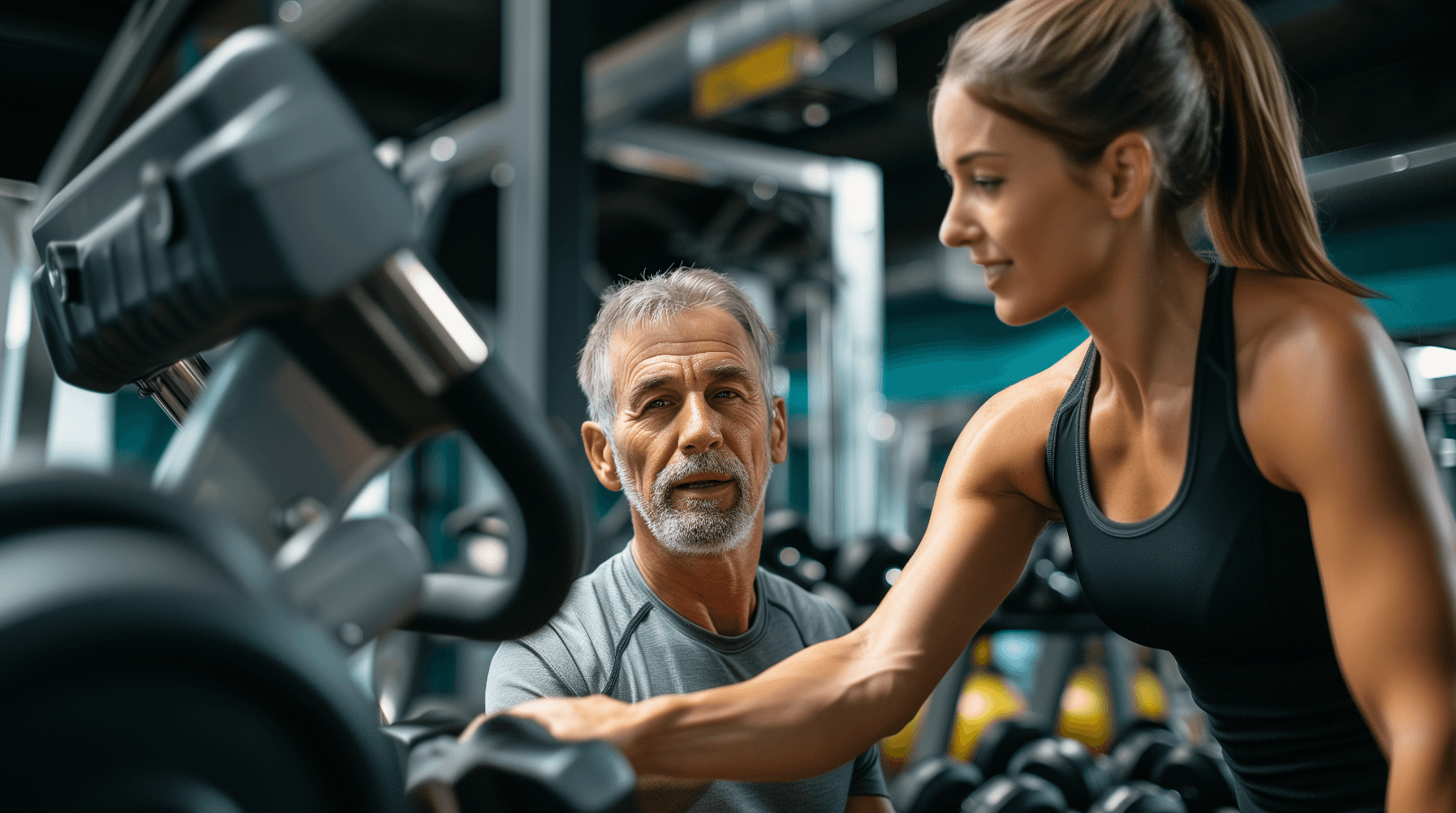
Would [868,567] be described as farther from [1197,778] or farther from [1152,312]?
[1152,312]

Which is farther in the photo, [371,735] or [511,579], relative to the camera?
[511,579]

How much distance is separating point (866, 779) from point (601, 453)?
51 cm

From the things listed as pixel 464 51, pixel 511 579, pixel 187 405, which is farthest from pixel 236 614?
pixel 464 51

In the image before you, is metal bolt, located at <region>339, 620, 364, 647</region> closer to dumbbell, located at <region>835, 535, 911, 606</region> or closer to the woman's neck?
the woman's neck

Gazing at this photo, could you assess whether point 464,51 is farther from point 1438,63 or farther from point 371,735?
point 371,735

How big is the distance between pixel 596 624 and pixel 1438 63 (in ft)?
19.0

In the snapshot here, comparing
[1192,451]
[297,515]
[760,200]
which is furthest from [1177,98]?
[760,200]

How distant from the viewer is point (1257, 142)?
1106 mm

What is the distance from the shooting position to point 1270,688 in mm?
1115

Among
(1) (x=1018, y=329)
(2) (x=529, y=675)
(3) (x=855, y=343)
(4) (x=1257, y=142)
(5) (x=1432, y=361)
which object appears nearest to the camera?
(4) (x=1257, y=142)

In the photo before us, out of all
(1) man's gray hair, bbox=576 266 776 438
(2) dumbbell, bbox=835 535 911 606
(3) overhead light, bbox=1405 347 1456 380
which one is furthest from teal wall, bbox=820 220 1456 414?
(1) man's gray hair, bbox=576 266 776 438

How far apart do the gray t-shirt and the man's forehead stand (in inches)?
9.8

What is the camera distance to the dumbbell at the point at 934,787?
101 inches

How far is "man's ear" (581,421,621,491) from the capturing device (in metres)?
1.41
